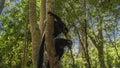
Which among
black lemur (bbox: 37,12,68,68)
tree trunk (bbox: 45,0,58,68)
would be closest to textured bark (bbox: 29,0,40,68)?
black lemur (bbox: 37,12,68,68)

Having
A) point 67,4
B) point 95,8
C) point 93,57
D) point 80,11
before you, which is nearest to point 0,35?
point 67,4

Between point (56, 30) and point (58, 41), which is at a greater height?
point (56, 30)

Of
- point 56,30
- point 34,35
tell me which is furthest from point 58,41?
point 34,35

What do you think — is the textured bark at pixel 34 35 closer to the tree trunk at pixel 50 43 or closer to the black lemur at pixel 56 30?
the black lemur at pixel 56 30

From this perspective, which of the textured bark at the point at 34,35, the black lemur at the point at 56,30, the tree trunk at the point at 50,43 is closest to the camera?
the tree trunk at the point at 50,43

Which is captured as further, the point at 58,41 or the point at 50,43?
the point at 58,41

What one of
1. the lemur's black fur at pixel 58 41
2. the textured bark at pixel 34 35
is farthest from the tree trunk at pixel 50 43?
the textured bark at pixel 34 35

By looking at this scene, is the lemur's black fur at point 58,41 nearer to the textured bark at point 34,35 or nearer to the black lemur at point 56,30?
the black lemur at point 56,30

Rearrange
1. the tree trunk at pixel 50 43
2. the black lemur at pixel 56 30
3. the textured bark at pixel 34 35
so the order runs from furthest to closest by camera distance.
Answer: the textured bark at pixel 34 35 → the black lemur at pixel 56 30 → the tree trunk at pixel 50 43

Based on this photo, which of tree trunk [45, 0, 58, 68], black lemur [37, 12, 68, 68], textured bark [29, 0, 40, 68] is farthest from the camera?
textured bark [29, 0, 40, 68]

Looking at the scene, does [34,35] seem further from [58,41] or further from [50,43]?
[50,43]

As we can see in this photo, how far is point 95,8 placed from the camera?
421 inches

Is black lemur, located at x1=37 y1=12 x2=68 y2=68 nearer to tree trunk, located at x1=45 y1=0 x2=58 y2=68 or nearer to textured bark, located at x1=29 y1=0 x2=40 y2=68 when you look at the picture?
tree trunk, located at x1=45 y1=0 x2=58 y2=68

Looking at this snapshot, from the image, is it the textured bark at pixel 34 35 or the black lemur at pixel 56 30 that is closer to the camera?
the black lemur at pixel 56 30
